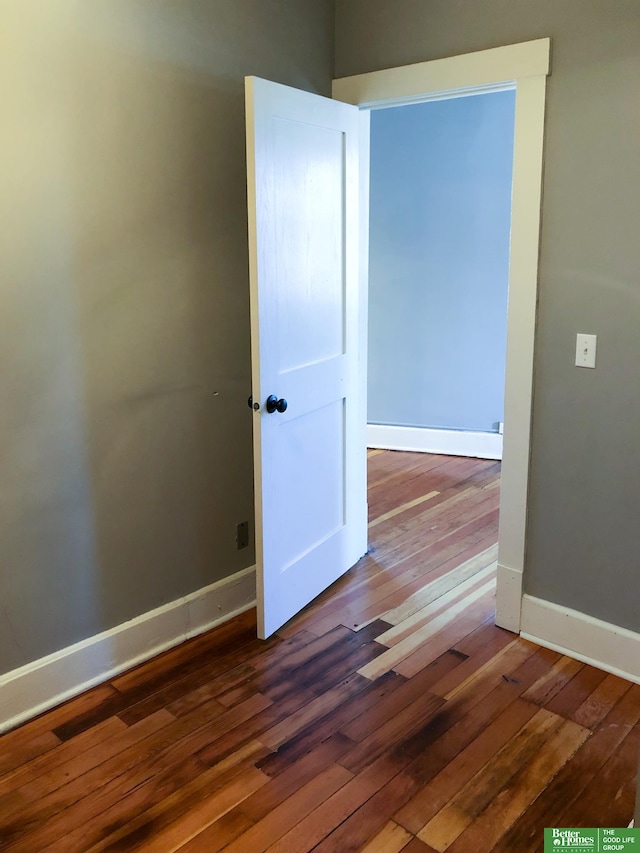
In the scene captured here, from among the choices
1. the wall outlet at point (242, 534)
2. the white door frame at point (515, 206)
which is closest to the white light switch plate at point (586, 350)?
the white door frame at point (515, 206)

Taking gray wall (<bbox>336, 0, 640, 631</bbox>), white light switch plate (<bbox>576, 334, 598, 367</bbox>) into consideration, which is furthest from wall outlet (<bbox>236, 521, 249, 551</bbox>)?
white light switch plate (<bbox>576, 334, 598, 367</bbox>)

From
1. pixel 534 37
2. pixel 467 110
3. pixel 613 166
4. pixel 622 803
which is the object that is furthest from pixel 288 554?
pixel 467 110

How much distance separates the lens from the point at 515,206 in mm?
2531

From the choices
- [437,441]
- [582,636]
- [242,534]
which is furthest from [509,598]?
[437,441]

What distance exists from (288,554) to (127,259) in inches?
48.4

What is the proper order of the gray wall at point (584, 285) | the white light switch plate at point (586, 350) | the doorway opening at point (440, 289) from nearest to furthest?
1. the gray wall at point (584, 285)
2. the white light switch plate at point (586, 350)
3. the doorway opening at point (440, 289)

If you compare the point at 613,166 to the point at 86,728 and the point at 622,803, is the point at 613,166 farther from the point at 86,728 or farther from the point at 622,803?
the point at 86,728

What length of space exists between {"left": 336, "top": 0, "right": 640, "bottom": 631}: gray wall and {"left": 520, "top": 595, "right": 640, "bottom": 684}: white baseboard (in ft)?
0.12

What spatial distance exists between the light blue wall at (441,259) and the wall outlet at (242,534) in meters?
2.46

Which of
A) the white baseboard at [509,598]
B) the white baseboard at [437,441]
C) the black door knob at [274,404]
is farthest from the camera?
the white baseboard at [437,441]

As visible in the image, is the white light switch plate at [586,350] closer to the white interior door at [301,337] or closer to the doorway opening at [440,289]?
the white interior door at [301,337]

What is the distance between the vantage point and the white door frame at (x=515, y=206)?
8.02ft

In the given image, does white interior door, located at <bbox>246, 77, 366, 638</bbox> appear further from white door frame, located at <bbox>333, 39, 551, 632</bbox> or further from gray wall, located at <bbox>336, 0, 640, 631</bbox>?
gray wall, located at <bbox>336, 0, 640, 631</bbox>

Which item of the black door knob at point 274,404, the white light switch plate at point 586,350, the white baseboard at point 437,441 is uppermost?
the white light switch plate at point 586,350
